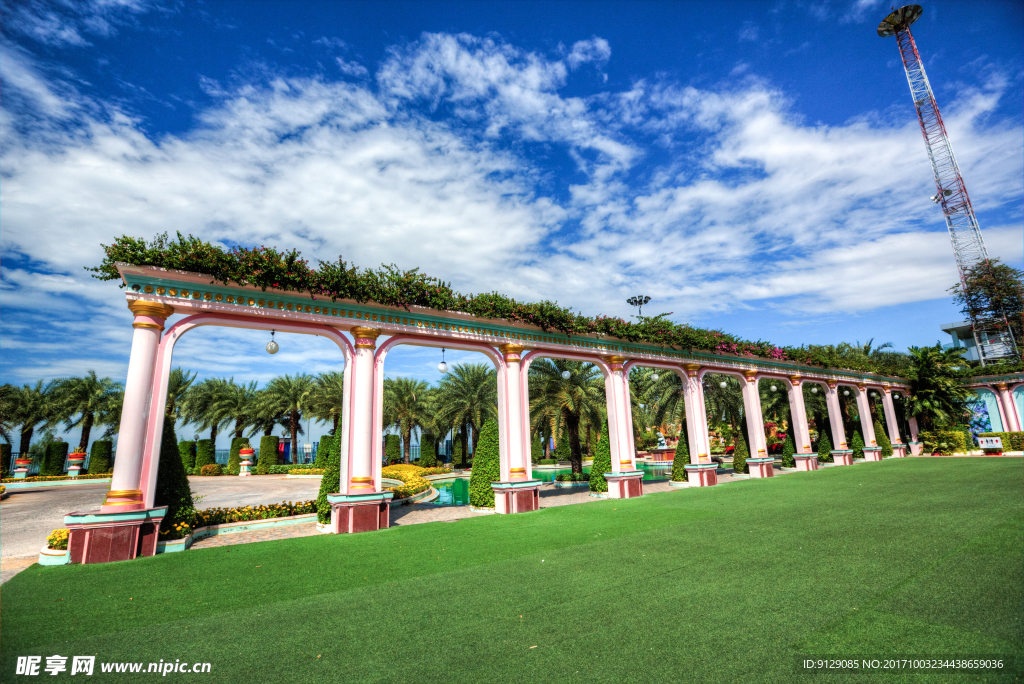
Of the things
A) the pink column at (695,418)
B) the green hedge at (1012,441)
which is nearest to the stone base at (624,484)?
the pink column at (695,418)

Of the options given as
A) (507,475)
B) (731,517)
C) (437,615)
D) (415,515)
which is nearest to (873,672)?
(437,615)

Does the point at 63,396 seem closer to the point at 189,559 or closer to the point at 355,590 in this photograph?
the point at 189,559

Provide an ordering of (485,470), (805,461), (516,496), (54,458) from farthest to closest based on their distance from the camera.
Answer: (54,458) < (805,461) < (485,470) < (516,496)

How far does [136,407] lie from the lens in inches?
335

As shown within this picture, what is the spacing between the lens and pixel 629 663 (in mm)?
3561

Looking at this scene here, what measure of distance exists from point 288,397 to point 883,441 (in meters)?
40.8

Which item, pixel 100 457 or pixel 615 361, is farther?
pixel 100 457

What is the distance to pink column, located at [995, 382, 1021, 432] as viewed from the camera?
2756cm

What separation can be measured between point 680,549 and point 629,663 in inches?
159

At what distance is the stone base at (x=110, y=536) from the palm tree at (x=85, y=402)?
32091 mm

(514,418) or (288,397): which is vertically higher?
(288,397)

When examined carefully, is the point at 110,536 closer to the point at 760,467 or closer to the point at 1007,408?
the point at 760,467

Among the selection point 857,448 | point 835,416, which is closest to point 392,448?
point 835,416

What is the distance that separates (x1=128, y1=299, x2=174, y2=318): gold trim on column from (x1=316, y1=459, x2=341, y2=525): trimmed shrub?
16.2ft
